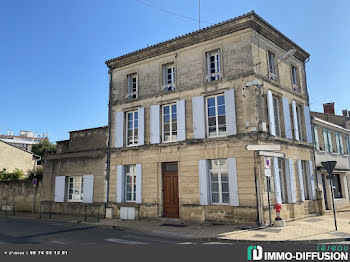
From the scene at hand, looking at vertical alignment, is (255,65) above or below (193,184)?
above

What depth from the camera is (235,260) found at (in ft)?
17.0

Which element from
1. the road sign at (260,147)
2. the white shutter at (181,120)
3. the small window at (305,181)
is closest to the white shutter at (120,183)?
the white shutter at (181,120)

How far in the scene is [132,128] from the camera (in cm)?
1367

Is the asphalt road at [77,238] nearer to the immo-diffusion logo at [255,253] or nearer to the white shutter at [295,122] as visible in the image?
the immo-diffusion logo at [255,253]

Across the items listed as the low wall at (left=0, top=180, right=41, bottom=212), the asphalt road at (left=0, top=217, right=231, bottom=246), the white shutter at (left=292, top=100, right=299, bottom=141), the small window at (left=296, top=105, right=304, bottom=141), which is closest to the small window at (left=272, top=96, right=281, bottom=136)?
the white shutter at (left=292, top=100, right=299, bottom=141)

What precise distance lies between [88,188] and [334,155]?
14.4m

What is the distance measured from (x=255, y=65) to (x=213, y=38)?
2.26 meters

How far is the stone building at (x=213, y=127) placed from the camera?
406 inches

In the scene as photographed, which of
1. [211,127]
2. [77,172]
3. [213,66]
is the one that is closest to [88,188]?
[77,172]

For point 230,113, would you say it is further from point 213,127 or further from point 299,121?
point 299,121

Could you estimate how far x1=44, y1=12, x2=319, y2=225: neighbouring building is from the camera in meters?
10.3

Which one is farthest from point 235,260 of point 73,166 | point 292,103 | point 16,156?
point 16,156

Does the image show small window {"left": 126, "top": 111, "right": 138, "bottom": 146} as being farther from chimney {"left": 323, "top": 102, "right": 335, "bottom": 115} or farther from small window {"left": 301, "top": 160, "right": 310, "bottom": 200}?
chimney {"left": 323, "top": 102, "right": 335, "bottom": 115}

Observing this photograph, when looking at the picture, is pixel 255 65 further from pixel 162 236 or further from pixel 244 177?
pixel 162 236
